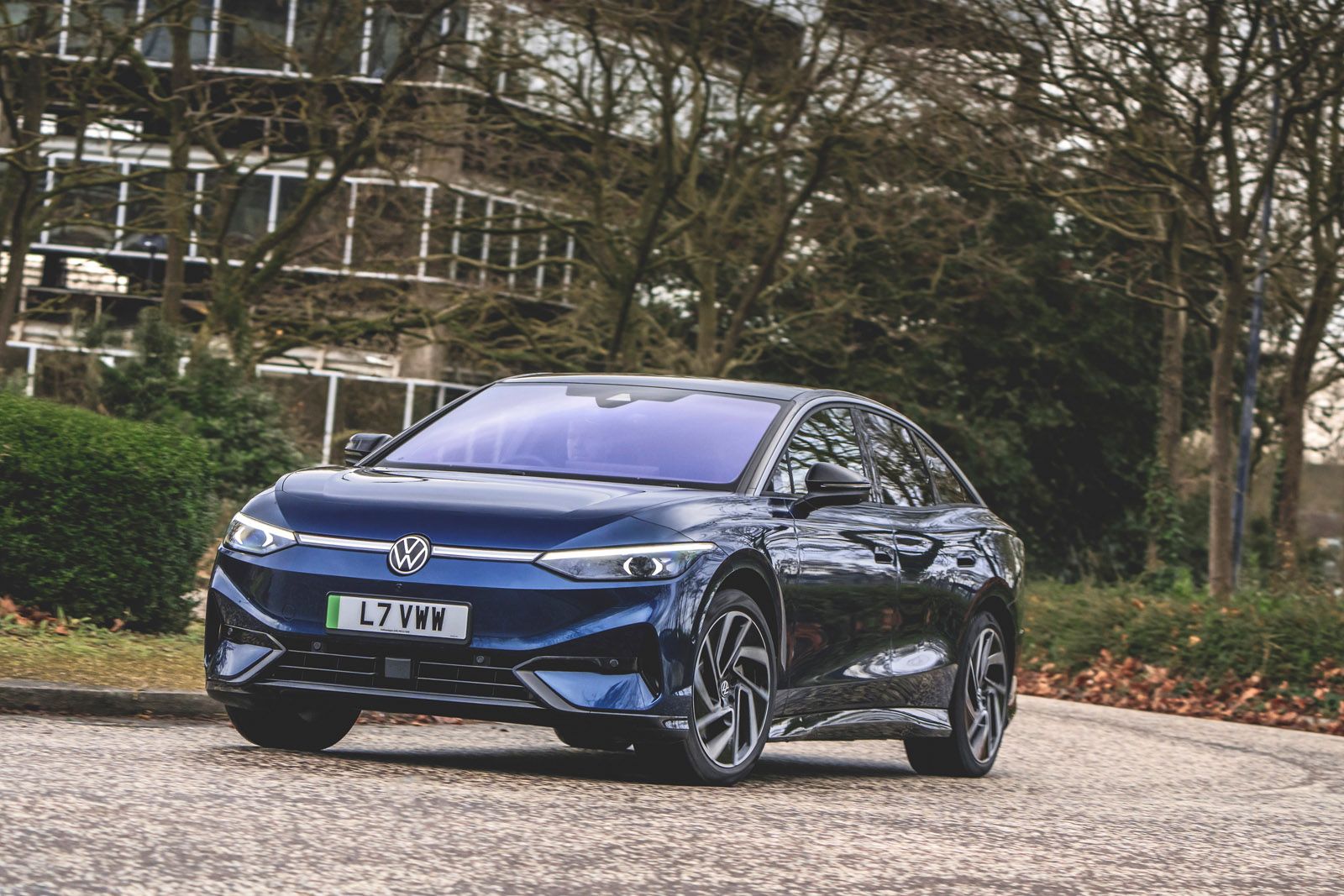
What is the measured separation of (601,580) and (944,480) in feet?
11.7

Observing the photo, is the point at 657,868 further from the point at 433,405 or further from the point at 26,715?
the point at 433,405

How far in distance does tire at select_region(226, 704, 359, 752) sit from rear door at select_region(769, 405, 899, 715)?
5.89 feet

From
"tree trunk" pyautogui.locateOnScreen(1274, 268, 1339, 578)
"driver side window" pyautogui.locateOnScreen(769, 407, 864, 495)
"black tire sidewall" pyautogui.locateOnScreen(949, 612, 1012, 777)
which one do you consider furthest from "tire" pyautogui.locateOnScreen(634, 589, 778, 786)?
"tree trunk" pyautogui.locateOnScreen(1274, 268, 1339, 578)

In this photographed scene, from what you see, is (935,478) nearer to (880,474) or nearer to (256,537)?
(880,474)

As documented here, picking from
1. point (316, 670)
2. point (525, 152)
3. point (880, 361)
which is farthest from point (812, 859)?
point (880, 361)

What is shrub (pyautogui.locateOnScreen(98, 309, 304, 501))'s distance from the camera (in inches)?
864

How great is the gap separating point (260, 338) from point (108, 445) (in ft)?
50.0

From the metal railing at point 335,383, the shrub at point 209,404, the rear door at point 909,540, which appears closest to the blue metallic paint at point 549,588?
the rear door at point 909,540

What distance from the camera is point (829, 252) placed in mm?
31297

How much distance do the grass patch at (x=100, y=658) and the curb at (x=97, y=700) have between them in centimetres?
17

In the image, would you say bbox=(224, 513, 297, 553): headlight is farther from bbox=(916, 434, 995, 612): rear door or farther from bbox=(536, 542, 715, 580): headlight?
bbox=(916, 434, 995, 612): rear door

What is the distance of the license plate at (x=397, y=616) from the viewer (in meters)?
7.05

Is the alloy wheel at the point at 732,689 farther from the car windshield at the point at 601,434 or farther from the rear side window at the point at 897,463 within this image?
the rear side window at the point at 897,463

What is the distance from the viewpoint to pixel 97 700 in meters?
9.20
